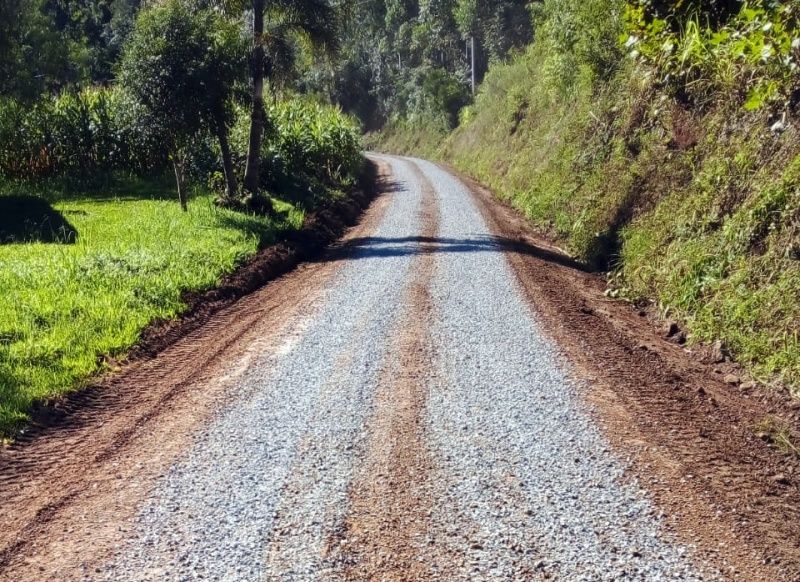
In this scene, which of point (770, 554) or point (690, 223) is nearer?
point (770, 554)

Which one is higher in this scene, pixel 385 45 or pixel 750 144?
pixel 385 45

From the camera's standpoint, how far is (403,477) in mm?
4375

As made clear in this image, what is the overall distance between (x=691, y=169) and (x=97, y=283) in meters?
8.65

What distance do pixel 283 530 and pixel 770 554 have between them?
2638 millimetres

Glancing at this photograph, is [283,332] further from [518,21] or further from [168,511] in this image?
[518,21]

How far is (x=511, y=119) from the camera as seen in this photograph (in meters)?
29.8

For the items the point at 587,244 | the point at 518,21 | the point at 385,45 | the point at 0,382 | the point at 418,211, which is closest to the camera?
the point at 0,382

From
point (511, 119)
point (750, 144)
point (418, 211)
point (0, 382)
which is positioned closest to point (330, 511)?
point (0, 382)

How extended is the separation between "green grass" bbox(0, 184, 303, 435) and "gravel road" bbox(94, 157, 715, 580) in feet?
5.50

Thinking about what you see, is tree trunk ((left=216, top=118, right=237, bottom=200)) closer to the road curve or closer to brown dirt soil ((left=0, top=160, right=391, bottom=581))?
brown dirt soil ((left=0, top=160, right=391, bottom=581))

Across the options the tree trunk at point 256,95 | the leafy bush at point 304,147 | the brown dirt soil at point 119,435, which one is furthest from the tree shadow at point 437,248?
the leafy bush at point 304,147

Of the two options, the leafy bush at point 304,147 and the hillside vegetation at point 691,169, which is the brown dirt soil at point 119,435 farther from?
the leafy bush at point 304,147

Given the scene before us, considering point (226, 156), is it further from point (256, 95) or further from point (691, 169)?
point (691, 169)

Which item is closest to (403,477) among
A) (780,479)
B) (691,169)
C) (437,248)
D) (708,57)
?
(780,479)
